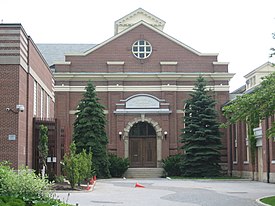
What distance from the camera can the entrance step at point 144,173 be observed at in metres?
46.7

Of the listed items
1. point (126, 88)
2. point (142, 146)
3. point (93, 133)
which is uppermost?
point (126, 88)

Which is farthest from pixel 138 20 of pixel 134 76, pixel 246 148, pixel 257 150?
pixel 257 150

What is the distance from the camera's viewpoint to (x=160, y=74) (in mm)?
49188

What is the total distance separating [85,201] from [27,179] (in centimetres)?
533

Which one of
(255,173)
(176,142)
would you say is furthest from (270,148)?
(176,142)

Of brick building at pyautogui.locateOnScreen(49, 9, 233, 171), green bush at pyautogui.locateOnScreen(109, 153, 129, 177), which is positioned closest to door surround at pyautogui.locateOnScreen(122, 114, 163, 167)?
brick building at pyautogui.locateOnScreen(49, 9, 233, 171)

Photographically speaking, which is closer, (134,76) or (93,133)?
(93,133)

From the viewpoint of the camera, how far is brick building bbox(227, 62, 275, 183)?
35.1 meters

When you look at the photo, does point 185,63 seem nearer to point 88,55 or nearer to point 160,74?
point 160,74

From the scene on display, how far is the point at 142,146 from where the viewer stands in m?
49.1

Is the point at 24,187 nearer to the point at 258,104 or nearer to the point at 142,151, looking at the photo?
the point at 258,104

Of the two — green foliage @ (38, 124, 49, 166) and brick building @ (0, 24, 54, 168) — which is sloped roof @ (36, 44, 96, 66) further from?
green foliage @ (38, 124, 49, 166)

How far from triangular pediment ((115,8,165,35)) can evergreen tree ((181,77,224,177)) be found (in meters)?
14.0

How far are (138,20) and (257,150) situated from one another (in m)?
21.6
